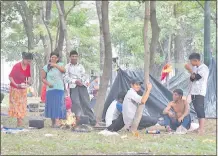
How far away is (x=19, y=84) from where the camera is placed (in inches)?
484

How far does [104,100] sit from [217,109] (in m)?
3.20

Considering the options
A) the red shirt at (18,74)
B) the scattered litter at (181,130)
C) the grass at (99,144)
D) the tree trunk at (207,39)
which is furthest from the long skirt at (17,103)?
the tree trunk at (207,39)

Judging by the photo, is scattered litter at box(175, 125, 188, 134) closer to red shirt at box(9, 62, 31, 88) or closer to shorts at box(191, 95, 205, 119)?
shorts at box(191, 95, 205, 119)

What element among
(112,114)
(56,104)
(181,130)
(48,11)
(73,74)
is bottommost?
(181,130)

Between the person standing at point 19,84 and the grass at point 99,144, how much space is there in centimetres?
117

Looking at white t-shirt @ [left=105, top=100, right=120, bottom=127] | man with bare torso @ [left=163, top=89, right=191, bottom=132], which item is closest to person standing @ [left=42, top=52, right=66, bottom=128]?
white t-shirt @ [left=105, top=100, right=120, bottom=127]

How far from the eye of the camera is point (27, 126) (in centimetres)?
1275

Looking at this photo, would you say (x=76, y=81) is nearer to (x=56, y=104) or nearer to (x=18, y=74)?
(x=56, y=104)

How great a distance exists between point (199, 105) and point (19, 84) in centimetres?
383

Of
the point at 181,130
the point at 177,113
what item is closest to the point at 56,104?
the point at 177,113

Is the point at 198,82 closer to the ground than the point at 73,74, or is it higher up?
closer to the ground

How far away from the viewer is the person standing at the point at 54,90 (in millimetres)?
12484

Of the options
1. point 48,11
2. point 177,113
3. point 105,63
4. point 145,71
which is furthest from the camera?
point 48,11

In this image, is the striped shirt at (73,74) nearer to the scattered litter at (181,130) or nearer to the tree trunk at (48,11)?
the scattered litter at (181,130)
